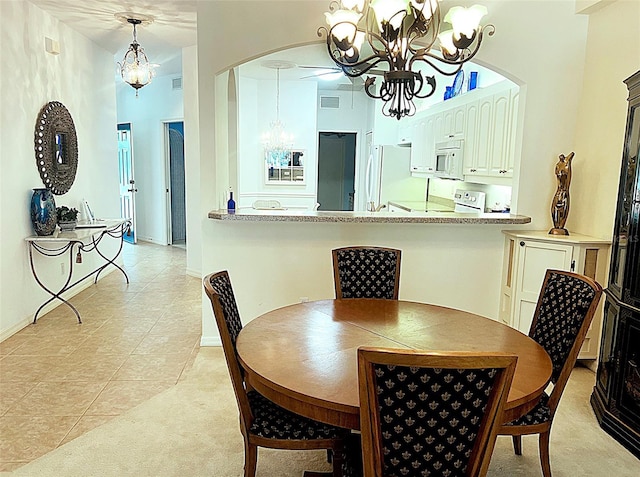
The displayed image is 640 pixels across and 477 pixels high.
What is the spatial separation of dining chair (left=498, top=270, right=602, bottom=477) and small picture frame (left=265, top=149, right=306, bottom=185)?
5.88m

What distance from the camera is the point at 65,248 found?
187 inches

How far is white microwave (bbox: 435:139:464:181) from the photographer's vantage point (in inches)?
195

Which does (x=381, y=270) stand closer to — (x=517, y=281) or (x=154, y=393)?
(x=517, y=281)

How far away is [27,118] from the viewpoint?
13.9 ft

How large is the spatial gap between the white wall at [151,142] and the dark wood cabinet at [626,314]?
6.52 metres

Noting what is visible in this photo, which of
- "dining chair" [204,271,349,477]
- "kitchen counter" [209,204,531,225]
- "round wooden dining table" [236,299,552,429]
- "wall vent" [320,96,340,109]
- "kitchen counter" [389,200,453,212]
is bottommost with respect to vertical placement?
"dining chair" [204,271,349,477]

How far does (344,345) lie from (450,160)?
143 inches

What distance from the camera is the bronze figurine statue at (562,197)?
357 centimetres

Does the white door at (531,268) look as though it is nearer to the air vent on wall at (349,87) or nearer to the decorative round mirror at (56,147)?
the decorative round mirror at (56,147)

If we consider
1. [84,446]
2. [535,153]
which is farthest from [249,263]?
[535,153]

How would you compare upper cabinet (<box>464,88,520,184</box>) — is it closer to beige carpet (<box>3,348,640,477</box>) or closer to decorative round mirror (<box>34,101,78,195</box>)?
beige carpet (<box>3,348,640,477</box>)

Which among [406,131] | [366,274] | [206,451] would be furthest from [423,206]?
[206,451]

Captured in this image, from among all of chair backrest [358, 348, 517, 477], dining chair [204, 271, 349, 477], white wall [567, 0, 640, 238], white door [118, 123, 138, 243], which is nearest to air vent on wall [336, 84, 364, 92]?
white door [118, 123, 138, 243]

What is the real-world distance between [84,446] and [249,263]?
173 centimetres
